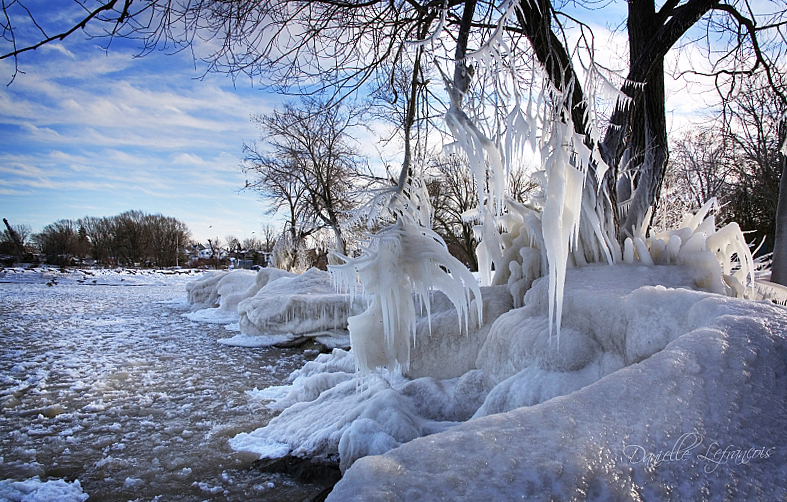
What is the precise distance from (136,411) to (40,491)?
1.80m

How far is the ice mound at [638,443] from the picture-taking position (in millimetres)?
1348

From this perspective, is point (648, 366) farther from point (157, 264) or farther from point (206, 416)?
point (157, 264)

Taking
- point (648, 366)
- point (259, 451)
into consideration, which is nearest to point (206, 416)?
point (259, 451)

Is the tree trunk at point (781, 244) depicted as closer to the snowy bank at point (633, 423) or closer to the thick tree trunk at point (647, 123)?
the thick tree trunk at point (647, 123)

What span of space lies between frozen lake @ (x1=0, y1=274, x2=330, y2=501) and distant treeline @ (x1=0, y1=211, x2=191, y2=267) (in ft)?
Result: 163

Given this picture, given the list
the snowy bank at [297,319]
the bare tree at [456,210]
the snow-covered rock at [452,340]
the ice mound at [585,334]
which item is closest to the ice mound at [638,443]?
the ice mound at [585,334]

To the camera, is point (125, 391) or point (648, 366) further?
point (125, 391)

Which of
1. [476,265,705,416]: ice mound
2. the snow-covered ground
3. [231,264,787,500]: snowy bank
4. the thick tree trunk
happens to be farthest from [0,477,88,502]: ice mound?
the thick tree trunk

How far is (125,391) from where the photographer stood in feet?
18.6

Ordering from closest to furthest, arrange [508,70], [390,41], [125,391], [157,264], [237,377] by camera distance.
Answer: [508,70], [125,391], [390,41], [237,377], [157,264]

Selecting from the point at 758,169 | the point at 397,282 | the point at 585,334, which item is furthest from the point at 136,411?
the point at 758,169

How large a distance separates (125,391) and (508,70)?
5957mm


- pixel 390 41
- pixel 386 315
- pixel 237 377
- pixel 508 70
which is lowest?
pixel 237 377

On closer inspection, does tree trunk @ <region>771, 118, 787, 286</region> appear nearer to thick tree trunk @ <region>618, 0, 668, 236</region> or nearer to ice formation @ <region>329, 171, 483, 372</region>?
thick tree trunk @ <region>618, 0, 668, 236</region>
